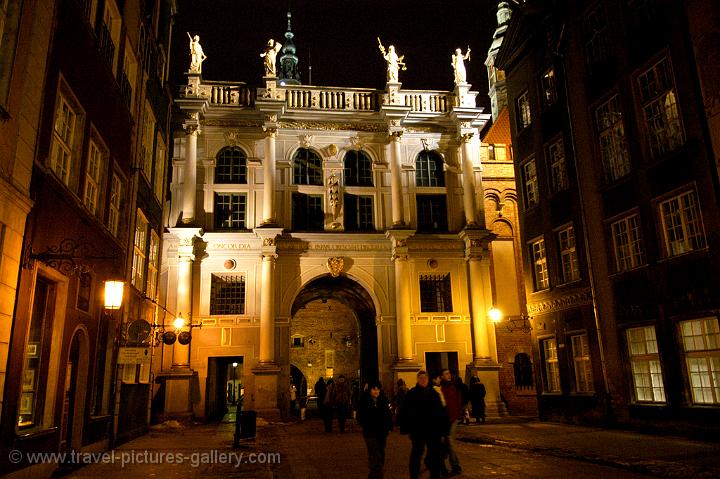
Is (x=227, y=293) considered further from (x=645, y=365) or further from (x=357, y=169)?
(x=645, y=365)

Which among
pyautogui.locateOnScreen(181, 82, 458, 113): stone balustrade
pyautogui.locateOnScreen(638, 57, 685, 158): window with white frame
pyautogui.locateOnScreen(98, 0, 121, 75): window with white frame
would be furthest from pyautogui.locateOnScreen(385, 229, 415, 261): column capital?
pyautogui.locateOnScreen(98, 0, 121, 75): window with white frame

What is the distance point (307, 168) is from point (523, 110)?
33.1ft

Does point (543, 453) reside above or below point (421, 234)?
below

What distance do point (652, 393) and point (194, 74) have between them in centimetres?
2250

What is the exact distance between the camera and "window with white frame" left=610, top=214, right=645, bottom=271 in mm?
16750

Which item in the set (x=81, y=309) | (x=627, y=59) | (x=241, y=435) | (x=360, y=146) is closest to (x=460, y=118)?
(x=360, y=146)

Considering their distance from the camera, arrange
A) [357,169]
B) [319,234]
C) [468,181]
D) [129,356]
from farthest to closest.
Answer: [357,169] < [468,181] < [319,234] < [129,356]

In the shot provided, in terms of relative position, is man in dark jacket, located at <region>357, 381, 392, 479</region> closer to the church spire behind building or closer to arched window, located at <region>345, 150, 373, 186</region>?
arched window, located at <region>345, 150, 373, 186</region>

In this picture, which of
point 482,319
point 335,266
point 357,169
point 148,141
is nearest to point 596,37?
point 357,169

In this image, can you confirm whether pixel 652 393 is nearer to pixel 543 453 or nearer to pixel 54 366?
pixel 543 453

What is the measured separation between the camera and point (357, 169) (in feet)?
90.9

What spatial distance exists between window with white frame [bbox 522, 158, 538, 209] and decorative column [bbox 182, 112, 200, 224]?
1413 cm

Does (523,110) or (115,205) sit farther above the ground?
(523,110)

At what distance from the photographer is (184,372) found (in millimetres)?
23438
